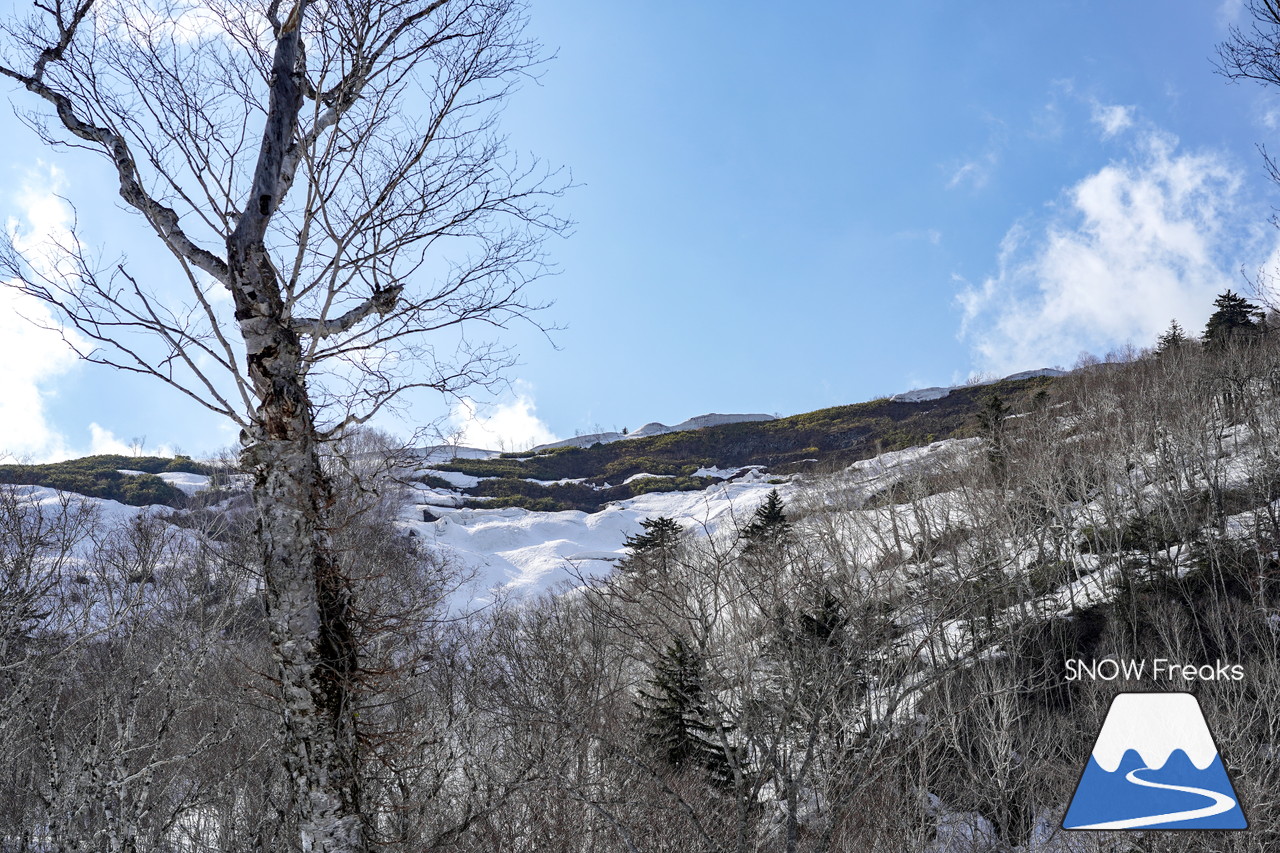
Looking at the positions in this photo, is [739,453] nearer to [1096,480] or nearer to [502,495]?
[502,495]

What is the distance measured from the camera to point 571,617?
66.6 feet

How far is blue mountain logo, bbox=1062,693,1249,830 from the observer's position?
10172mm

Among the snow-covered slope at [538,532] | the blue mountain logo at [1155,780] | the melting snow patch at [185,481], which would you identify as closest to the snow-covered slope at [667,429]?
the snow-covered slope at [538,532]

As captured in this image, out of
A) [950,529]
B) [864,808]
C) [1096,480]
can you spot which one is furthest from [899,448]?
[864,808]

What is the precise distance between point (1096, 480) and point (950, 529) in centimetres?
687

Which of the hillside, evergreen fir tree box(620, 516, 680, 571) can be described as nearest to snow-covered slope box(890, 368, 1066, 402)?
the hillside

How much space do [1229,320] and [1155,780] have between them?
3744 cm

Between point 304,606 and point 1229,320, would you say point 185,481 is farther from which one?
point 1229,320

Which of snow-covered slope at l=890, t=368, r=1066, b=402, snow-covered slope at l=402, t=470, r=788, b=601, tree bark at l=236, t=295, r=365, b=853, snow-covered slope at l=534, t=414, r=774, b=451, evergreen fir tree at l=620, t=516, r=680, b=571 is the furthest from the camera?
snow-covered slope at l=534, t=414, r=774, b=451

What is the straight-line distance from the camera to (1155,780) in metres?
10.0

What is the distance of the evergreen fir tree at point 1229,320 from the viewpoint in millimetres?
35719

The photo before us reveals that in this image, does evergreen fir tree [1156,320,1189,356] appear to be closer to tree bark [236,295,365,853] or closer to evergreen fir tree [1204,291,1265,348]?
evergreen fir tree [1204,291,1265,348]

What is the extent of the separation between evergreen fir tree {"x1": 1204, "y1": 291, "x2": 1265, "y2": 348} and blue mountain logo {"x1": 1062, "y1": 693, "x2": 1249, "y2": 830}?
102 feet

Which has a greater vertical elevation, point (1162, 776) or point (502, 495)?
point (502, 495)
